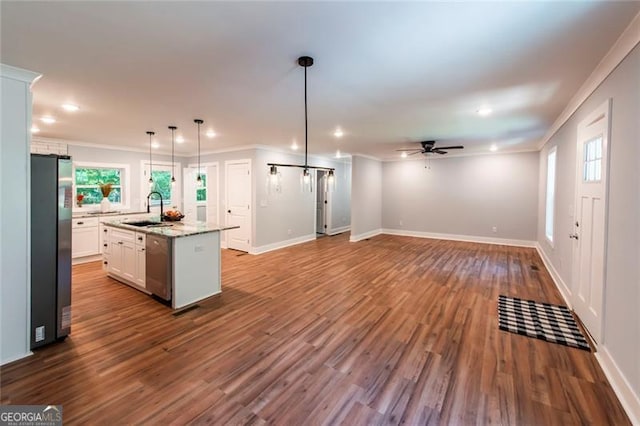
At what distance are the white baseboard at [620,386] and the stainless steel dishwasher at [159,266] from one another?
14.2 feet

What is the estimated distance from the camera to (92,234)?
5.69 meters

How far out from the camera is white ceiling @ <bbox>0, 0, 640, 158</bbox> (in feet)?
5.76

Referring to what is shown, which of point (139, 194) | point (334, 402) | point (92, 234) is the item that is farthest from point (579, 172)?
point (139, 194)

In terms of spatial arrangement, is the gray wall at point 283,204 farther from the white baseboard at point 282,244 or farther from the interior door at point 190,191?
the interior door at point 190,191

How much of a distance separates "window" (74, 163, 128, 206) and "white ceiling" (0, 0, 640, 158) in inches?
100

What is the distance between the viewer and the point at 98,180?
21.5 feet

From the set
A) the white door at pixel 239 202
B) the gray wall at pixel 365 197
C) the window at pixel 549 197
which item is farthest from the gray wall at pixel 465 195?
the white door at pixel 239 202

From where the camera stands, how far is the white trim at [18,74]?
7.90 feet

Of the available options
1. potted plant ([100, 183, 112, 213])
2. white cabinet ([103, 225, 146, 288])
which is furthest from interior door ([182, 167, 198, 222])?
white cabinet ([103, 225, 146, 288])

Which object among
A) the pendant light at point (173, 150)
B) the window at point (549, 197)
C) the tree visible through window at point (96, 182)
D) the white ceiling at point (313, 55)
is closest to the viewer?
the white ceiling at point (313, 55)

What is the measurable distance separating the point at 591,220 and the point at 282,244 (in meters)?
5.85

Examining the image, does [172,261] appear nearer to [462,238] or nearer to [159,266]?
[159,266]

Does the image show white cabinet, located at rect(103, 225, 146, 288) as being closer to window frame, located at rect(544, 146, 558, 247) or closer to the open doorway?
the open doorway

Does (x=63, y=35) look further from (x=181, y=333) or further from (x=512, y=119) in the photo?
(x=512, y=119)
